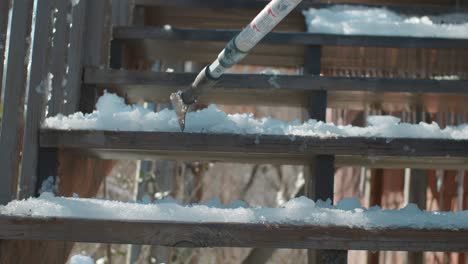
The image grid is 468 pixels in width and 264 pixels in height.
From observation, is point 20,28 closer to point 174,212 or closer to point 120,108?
point 120,108

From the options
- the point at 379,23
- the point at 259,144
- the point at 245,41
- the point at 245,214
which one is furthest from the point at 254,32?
the point at 379,23

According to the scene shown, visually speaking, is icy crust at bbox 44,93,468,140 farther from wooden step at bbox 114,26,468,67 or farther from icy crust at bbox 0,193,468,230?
wooden step at bbox 114,26,468,67

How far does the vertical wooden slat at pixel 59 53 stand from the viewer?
239cm

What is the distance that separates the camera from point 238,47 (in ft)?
6.79

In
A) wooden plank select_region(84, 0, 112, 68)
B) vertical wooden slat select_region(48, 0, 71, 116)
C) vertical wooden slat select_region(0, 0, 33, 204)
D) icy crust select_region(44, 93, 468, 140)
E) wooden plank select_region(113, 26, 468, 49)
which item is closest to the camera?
vertical wooden slat select_region(0, 0, 33, 204)

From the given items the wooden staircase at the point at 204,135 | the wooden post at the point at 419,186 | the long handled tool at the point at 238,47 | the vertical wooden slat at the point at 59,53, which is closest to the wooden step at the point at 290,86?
the wooden staircase at the point at 204,135

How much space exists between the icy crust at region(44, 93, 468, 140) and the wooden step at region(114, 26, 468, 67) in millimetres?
774

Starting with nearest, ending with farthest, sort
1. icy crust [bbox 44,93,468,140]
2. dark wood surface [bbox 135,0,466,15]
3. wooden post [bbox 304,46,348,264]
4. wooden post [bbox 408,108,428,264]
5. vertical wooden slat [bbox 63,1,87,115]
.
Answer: wooden post [bbox 304,46,348,264] < icy crust [bbox 44,93,468,140] < vertical wooden slat [bbox 63,1,87,115] < dark wood surface [bbox 135,0,466,15] < wooden post [bbox 408,108,428,264]

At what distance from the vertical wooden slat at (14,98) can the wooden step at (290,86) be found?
0.42 metres

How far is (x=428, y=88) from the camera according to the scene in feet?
8.87

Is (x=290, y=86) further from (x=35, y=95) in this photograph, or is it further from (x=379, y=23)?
(x=379, y=23)

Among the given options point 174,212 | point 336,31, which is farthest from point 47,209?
point 336,31

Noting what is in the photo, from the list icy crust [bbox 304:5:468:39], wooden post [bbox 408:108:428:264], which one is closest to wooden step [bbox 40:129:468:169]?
icy crust [bbox 304:5:468:39]

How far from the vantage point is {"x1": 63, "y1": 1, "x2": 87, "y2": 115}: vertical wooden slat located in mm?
2545
